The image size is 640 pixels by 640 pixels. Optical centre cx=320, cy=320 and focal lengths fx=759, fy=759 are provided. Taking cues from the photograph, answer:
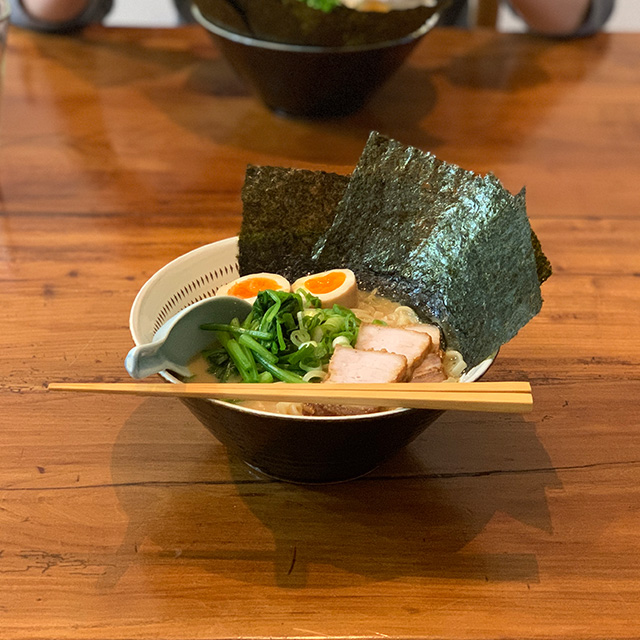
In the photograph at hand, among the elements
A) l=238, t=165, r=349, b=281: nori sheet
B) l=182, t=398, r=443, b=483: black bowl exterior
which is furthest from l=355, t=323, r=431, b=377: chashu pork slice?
l=238, t=165, r=349, b=281: nori sheet

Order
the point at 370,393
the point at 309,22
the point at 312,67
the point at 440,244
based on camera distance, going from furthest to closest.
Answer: the point at 312,67 < the point at 309,22 < the point at 440,244 < the point at 370,393

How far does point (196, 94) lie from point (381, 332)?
1445 mm

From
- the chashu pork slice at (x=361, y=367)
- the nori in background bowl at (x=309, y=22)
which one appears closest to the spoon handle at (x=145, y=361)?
the chashu pork slice at (x=361, y=367)

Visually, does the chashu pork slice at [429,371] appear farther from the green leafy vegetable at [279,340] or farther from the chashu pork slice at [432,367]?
the green leafy vegetable at [279,340]

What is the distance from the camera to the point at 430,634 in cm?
88

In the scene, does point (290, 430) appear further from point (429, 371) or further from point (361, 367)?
point (429, 371)

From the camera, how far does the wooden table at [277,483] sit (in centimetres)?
91

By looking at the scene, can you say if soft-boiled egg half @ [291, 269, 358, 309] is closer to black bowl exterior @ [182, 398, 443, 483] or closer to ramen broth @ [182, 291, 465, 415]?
ramen broth @ [182, 291, 465, 415]

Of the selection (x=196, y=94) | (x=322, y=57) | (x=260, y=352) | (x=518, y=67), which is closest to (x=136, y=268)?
(x=260, y=352)

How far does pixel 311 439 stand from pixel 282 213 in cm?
48

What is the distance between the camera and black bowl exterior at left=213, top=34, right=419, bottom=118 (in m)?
1.90

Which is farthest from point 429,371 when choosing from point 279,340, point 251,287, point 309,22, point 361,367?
point 309,22

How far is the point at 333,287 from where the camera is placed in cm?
124

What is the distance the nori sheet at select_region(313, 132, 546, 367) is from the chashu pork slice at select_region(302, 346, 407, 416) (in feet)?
0.42
